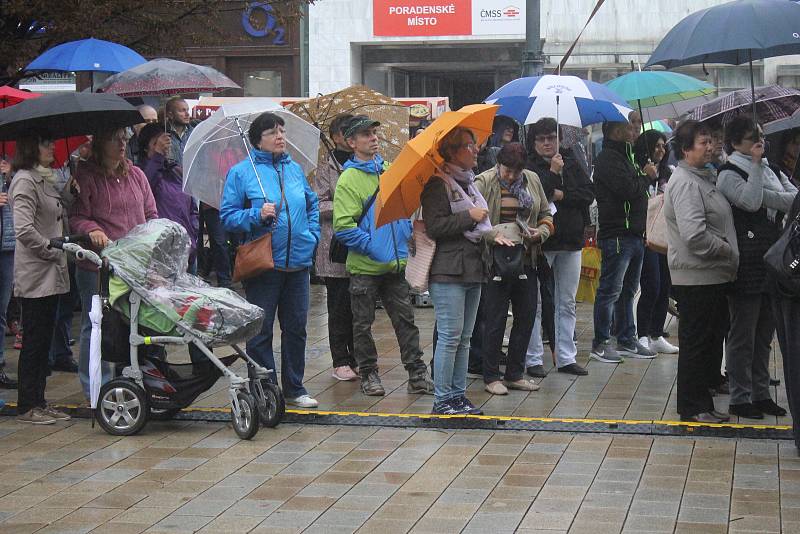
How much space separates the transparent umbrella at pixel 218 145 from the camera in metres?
9.20

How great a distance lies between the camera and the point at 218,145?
9320 millimetres

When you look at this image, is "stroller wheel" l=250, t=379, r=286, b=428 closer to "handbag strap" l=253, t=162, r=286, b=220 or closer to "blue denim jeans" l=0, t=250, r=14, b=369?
"handbag strap" l=253, t=162, r=286, b=220

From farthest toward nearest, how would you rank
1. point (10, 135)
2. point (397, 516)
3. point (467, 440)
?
point (10, 135) < point (467, 440) < point (397, 516)

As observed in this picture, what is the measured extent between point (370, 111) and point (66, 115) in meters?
4.26

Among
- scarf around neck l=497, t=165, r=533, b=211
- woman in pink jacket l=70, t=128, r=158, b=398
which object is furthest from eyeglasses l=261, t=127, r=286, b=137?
scarf around neck l=497, t=165, r=533, b=211

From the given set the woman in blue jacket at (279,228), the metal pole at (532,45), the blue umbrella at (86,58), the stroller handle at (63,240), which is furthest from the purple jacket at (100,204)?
the metal pole at (532,45)

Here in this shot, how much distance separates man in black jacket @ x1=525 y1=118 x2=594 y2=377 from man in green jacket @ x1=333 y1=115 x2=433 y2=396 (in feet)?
3.75

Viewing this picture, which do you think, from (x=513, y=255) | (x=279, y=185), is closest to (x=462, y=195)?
(x=513, y=255)

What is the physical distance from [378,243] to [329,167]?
4.08ft

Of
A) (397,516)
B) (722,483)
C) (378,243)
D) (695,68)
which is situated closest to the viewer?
(397,516)

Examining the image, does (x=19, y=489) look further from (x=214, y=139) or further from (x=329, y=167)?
(x=329, y=167)

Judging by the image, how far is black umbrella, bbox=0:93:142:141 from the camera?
8047mm

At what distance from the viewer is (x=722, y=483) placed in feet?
21.9

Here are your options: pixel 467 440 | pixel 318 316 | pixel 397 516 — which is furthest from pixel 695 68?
pixel 397 516
